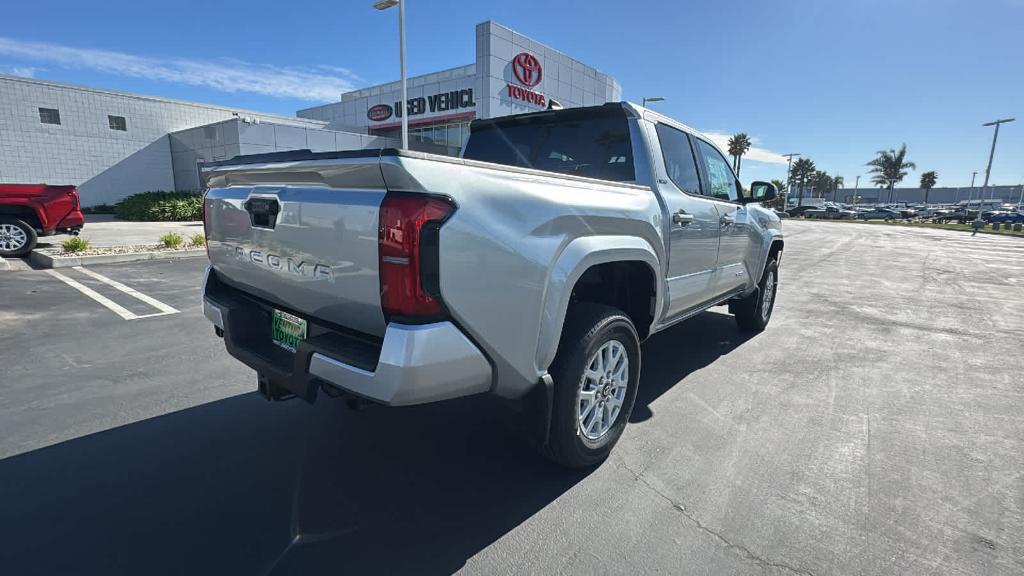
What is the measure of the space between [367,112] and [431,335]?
3008 cm

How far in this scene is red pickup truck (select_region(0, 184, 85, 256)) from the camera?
8984 millimetres

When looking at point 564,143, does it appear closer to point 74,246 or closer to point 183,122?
point 74,246

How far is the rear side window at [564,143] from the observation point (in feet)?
11.1

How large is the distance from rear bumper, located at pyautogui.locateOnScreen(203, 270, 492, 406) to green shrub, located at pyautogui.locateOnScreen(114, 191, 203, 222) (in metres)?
20.2

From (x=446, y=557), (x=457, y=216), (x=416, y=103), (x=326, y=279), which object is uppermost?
(x=416, y=103)

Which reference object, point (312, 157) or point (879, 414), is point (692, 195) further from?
point (312, 157)

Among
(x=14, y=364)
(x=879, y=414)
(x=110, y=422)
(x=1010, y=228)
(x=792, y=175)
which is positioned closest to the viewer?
(x=110, y=422)

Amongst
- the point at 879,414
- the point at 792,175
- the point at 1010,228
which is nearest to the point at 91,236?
the point at 879,414

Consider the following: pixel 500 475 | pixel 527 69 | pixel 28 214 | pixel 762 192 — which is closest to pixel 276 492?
pixel 500 475

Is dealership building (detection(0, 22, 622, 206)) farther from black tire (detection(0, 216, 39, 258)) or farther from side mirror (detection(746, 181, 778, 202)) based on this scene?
side mirror (detection(746, 181, 778, 202))

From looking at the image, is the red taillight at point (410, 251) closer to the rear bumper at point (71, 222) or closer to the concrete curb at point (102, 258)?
the concrete curb at point (102, 258)

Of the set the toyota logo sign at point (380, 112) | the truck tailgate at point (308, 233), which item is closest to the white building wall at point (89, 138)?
the toyota logo sign at point (380, 112)

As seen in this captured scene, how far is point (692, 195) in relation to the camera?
12.1 feet

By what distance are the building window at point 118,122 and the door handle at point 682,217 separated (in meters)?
26.4
